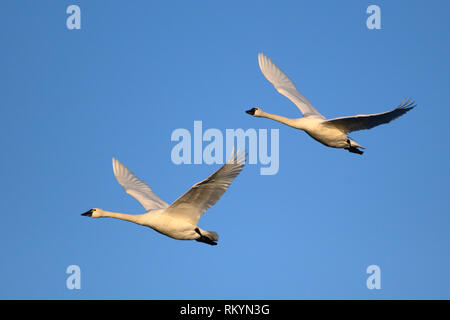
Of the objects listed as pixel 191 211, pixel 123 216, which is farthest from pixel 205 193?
pixel 123 216

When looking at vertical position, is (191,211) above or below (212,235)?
above

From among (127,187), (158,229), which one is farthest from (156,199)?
(158,229)

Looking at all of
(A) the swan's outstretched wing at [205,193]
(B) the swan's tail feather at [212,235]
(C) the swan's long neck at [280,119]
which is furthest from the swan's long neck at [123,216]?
(C) the swan's long neck at [280,119]

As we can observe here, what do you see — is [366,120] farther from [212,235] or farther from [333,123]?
[212,235]

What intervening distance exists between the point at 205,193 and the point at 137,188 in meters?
4.86

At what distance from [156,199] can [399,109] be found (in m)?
6.70

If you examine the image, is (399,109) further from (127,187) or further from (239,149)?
(127,187)

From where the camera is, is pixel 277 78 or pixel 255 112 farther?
pixel 277 78

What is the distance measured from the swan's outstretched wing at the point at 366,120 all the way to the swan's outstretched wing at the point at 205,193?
4.09m

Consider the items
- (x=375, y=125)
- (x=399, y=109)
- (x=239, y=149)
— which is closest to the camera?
(x=239, y=149)

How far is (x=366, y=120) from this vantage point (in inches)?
835

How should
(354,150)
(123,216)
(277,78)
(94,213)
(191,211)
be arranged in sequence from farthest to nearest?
(277,78) → (354,150) → (94,213) → (123,216) → (191,211)

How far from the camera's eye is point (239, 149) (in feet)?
58.6

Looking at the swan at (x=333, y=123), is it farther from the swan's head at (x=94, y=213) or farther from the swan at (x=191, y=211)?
the swan's head at (x=94, y=213)
